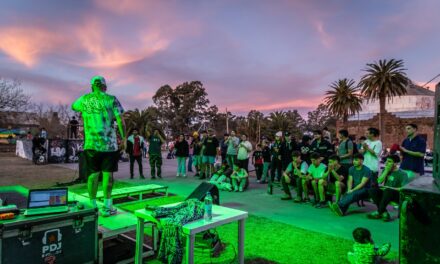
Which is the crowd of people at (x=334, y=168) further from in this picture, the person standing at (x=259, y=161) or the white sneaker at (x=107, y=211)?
the white sneaker at (x=107, y=211)

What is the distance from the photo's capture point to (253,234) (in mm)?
4238

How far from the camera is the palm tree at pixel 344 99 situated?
3916 cm

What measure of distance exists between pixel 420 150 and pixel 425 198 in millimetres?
4957

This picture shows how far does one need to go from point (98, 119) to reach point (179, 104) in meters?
52.3

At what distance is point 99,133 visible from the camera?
11.8 ft

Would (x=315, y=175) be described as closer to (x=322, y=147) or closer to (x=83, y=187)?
(x=322, y=147)

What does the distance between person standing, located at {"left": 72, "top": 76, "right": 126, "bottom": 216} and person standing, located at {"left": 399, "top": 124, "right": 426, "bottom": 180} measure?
17.8ft

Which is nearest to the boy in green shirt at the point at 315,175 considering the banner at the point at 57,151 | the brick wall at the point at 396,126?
the banner at the point at 57,151

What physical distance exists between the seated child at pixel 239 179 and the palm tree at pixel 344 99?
35.4 metres

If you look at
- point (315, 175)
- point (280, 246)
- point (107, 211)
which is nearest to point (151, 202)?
point (107, 211)

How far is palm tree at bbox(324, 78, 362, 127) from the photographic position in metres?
39.2

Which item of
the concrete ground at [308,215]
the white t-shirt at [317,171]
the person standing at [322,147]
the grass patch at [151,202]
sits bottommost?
the concrete ground at [308,215]

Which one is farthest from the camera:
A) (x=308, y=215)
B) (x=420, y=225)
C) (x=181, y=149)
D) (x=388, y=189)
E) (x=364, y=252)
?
(x=181, y=149)

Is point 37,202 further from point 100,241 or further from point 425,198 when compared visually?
point 425,198
